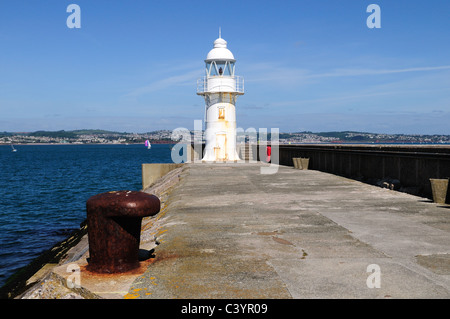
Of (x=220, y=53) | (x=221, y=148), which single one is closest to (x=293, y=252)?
(x=221, y=148)

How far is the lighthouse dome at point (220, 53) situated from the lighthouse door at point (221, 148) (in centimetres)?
523

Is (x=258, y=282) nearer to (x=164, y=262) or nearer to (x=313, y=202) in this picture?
(x=164, y=262)

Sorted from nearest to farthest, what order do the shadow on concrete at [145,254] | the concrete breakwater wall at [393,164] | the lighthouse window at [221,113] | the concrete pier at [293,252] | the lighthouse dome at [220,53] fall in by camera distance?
1. the concrete pier at [293,252]
2. the shadow on concrete at [145,254]
3. the concrete breakwater wall at [393,164]
4. the lighthouse dome at [220,53]
5. the lighthouse window at [221,113]

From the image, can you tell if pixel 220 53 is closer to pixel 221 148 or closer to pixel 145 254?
pixel 221 148

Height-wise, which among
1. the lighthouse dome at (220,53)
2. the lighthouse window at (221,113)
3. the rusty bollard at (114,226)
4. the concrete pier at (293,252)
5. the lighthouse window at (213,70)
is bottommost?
the concrete pier at (293,252)

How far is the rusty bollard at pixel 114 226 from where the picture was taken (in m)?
4.70

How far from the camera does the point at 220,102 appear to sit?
94.7 ft

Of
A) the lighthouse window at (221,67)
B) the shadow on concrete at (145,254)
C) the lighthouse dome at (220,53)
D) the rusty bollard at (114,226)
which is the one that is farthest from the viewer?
the lighthouse window at (221,67)

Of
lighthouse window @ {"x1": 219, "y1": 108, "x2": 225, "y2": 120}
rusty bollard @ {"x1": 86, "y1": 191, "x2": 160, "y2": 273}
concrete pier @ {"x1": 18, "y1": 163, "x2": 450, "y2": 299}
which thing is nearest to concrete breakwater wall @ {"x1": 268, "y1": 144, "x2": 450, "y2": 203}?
concrete pier @ {"x1": 18, "y1": 163, "x2": 450, "y2": 299}

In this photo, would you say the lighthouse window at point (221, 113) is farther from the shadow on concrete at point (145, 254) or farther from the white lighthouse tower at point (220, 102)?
the shadow on concrete at point (145, 254)

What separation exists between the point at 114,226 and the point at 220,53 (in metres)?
25.3

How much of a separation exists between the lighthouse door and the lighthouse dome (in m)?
5.23

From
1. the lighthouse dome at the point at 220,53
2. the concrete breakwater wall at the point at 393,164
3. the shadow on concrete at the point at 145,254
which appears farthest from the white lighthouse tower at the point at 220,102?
the shadow on concrete at the point at 145,254

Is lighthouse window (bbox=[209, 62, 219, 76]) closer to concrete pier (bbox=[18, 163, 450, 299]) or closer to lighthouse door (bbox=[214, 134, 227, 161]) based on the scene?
lighthouse door (bbox=[214, 134, 227, 161])
